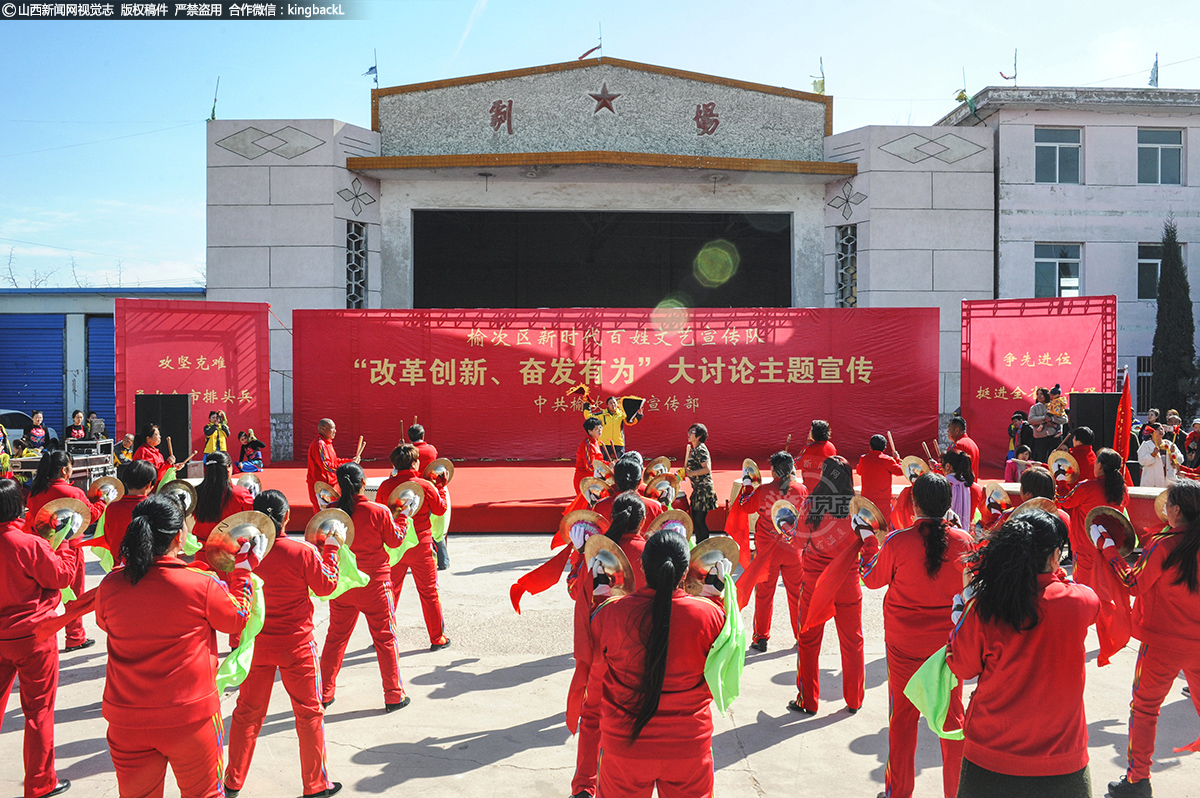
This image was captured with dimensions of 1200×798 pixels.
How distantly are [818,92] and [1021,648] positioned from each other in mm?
18120

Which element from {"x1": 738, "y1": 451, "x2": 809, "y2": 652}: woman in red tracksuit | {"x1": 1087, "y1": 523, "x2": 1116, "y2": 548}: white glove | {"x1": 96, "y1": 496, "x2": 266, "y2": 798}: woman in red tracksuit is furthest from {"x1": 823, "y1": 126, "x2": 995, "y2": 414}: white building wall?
{"x1": 96, "y1": 496, "x2": 266, "y2": 798}: woman in red tracksuit

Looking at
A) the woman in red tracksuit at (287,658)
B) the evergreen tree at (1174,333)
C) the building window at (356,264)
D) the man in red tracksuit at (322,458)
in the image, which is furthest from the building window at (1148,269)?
the woman in red tracksuit at (287,658)

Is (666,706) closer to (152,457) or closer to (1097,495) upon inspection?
(1097,495)

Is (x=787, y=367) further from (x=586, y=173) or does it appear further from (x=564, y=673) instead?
(x=564, y=673)

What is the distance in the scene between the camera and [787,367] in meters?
15.6

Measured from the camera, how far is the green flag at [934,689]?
9.20 ft

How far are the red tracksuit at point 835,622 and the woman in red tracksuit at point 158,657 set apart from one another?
314cm

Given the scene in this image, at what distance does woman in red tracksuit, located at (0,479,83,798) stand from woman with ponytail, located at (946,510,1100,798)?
3916mm

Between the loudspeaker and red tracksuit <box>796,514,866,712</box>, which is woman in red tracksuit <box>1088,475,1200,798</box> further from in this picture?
the loudspeaker

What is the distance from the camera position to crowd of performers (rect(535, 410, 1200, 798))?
2.53 meters

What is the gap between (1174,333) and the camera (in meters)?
17.6

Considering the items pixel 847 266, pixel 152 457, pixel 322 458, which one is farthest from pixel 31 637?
pixel 847 266

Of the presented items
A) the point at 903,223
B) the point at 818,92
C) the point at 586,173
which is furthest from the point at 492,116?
the point at 903,223

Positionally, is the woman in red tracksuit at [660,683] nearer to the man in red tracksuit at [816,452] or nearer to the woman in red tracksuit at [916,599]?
the woman in red tracksuit at [916,599]
